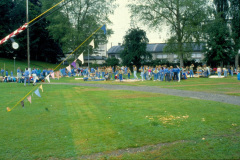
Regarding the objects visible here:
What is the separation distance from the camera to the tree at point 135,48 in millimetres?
64062

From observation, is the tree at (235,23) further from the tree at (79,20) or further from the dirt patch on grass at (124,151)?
the dirt patch on grass at (124,151)

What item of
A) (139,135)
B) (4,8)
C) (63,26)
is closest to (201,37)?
(63,26)

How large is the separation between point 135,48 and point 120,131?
57.4 metres

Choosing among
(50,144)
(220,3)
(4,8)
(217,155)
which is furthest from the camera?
(4,8)

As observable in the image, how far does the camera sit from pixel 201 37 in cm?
4703

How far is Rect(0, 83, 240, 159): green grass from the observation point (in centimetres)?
603

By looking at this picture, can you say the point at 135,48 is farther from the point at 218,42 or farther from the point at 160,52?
the point at 160,52

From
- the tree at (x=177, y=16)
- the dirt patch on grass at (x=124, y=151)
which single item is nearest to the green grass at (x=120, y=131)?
the dirt patch on grass at (x=124, y=151)

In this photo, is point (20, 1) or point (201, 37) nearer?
point (201, 37)

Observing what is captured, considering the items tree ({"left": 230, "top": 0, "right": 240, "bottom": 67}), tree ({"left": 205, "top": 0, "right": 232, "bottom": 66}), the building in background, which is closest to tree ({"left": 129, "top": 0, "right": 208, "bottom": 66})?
tree ({"left": 205, "top": 0, "right": 232, "bottom": 66})

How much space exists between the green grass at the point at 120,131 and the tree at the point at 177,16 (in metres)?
36.1

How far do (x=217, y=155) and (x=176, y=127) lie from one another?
8.26 feet

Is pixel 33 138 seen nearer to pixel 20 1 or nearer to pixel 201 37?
pixel 201 37

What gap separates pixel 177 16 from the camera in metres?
46.6
